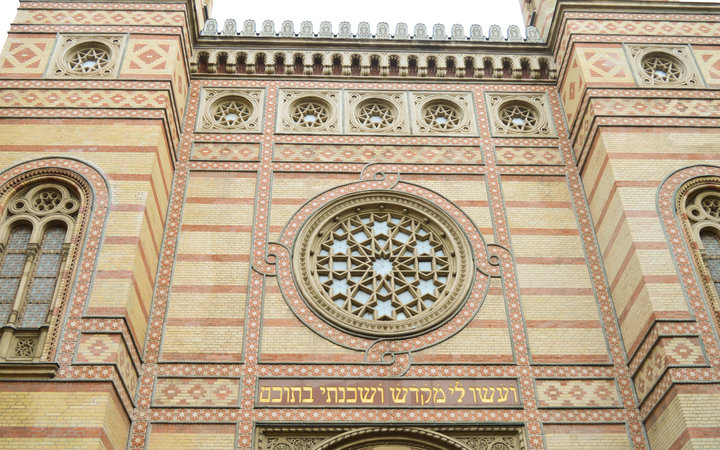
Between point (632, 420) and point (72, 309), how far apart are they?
7.30m

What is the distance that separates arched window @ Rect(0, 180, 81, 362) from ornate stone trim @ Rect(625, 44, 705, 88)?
30.3 feet

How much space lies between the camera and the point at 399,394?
32.6 feet

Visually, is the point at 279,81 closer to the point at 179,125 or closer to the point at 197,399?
the point at 179,125

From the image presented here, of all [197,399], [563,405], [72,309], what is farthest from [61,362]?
[563,405]

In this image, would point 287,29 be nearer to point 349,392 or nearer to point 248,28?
point 248,28

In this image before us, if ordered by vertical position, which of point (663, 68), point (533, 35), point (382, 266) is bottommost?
point (382, 266)

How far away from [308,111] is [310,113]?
5 centimetres

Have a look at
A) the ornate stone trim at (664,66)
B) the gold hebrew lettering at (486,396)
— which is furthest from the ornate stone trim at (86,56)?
the ornate stone trim at (664,66)

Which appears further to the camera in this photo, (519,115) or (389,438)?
(519,115)

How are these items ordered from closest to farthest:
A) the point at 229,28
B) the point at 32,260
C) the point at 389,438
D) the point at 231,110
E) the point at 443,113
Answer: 1. the point at 389,438
2. the point at 32,260
3. the point at 231,110
4. the point at 443,113
5. the point at 229,28

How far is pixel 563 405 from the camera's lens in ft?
32.5

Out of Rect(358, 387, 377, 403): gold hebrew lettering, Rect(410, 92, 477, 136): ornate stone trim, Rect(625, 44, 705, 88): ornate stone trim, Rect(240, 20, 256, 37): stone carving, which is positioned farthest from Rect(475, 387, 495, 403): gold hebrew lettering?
Rect(240, 20, 256, 37): stone carving

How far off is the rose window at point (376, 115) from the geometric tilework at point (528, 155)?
2003 millimetres

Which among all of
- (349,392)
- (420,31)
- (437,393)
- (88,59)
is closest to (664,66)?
(420,31)
